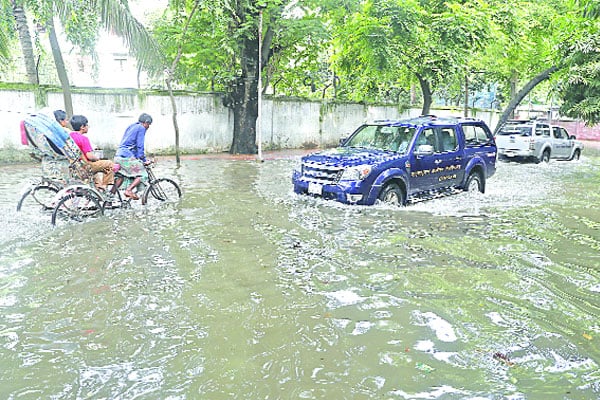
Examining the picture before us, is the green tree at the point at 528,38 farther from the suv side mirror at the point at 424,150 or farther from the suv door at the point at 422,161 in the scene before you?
the suv side mirror at the point at 424,150

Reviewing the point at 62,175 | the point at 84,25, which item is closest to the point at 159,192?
the point at 62,175

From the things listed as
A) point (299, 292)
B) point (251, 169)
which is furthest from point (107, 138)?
point (299, 292)

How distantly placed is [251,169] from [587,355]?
1265cm

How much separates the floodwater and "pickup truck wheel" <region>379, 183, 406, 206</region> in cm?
30

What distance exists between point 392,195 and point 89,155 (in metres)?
5.49

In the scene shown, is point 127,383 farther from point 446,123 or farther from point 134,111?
point 134,111

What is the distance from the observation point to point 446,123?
11180mm

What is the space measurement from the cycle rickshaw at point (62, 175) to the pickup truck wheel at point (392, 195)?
4.91 meters

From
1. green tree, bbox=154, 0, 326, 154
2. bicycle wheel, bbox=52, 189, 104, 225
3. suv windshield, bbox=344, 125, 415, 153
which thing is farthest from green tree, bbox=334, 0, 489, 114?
bicycle wheel, bbox=52, 189, 104, 225

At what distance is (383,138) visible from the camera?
10.7 m

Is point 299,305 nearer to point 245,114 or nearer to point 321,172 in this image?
point 321,172

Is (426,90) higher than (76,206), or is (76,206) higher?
(426,90)

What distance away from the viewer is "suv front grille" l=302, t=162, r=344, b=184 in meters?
9.84

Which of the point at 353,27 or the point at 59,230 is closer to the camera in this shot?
the point at 59,230
